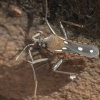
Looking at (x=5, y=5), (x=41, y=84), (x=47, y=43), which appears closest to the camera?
(x=5, y=5)

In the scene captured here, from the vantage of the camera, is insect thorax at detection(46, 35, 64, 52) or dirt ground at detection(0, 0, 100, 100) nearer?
dirt ground at detection(0, 0, 100, 100)

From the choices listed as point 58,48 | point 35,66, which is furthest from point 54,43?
point 35,66

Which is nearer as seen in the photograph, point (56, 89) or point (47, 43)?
point (47, 43)

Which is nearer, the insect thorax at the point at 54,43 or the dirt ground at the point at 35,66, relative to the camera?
the dirt ground at the point at 35,66

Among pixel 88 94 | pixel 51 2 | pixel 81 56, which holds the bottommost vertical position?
pixel 88 94

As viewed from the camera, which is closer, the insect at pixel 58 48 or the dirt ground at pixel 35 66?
the dirt ground at pixel 35 66

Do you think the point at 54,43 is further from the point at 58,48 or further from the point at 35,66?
the point at 35,66

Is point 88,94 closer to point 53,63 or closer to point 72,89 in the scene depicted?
point 72,89

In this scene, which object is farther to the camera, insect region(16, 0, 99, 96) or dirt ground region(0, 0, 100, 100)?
insect region(16, 0, 99, 96)

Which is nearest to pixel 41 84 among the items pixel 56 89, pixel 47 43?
pixel 56 89
